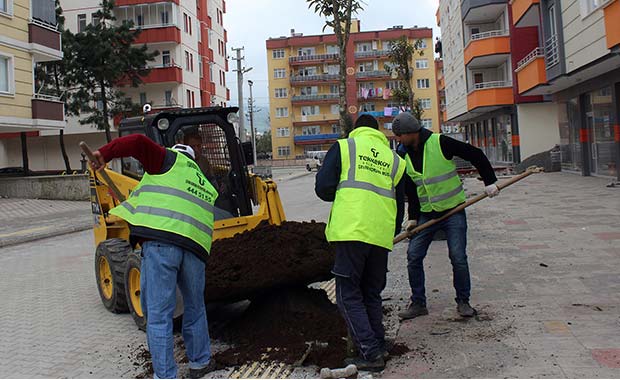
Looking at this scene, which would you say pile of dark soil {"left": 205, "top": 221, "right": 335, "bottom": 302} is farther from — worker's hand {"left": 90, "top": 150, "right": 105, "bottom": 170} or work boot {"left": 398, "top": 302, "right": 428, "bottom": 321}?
worker's hand {"left": 90, "top": 150, "right": 105, "bottom": 170}

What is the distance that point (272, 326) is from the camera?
4965 mm

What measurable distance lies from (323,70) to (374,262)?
253 ft

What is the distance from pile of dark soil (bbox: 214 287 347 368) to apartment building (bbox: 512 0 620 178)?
39.6 ft

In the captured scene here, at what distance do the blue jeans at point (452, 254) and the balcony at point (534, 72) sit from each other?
1850 centimetres

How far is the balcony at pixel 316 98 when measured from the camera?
7850cm

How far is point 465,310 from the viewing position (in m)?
5.28

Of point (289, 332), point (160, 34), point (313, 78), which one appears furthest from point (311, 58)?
point (289, 332)

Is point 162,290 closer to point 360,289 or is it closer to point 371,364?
point 360,289

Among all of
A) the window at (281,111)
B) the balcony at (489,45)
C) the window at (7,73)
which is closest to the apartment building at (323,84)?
the window at (281,111)

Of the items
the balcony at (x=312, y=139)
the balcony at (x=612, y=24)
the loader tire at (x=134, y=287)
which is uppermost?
the balcony at (x=312, y=139)

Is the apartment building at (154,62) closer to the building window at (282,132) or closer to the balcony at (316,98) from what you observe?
the balcony at (316,98)

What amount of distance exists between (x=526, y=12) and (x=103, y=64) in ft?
68.8

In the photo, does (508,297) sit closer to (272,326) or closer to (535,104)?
(272,326)

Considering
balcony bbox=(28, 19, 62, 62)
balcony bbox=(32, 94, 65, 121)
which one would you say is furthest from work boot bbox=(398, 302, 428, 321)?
balcony bbox=(28, 19, 62, 62)
